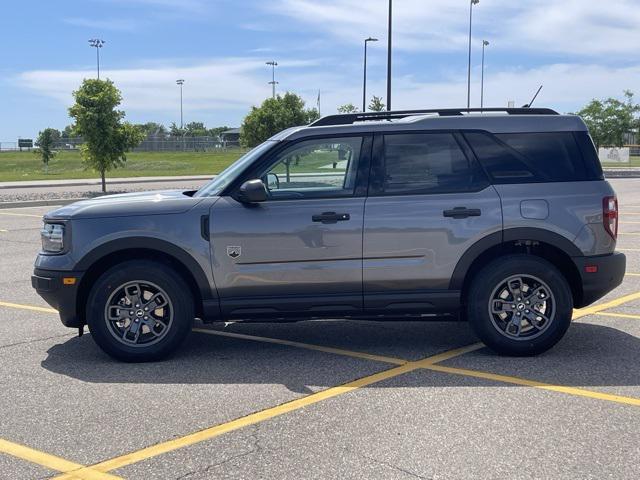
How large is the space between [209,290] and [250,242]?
0.49 metres

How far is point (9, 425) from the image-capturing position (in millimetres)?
4566

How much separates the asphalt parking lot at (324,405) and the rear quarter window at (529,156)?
4.70ft

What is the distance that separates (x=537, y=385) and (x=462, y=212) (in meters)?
1.44

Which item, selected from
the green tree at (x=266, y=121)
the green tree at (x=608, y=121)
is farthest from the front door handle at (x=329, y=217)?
the green tree at (x=608, y=121)

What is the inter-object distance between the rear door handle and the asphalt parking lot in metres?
1.13

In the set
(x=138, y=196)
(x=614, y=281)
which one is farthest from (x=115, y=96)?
(x=614, y=281)

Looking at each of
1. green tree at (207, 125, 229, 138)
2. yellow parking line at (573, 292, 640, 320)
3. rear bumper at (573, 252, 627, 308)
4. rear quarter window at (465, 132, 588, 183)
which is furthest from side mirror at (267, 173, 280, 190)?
green tree at (207, 125, 229, 138)

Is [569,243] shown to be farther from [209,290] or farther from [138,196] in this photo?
[138,196]

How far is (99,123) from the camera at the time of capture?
28.1 metres

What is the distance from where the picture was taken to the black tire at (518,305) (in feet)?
19.5

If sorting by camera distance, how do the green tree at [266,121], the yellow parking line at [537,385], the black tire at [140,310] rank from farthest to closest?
the green tree at [266,121]
the black tire at [140,310]
the yellow parking line at [537,385]

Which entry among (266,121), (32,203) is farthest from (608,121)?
(32,203)

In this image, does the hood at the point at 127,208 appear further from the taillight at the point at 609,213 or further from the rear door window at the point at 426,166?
the taillight at the point at 609,213

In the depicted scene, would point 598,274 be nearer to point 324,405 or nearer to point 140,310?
point 324,405
